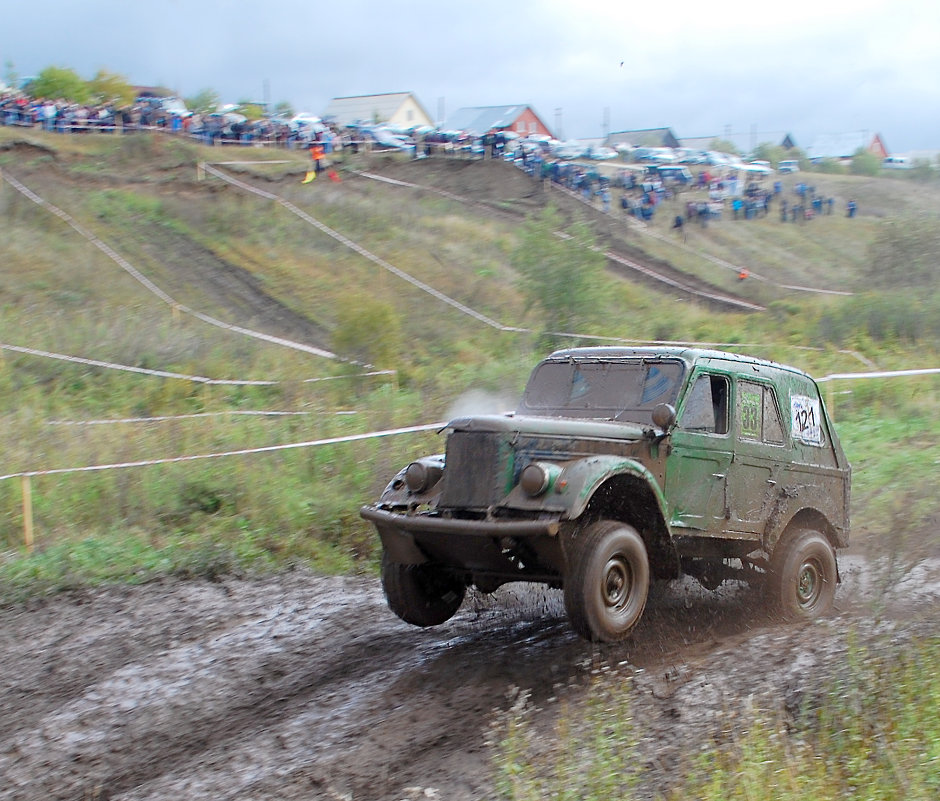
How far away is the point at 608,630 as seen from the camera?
627 cm

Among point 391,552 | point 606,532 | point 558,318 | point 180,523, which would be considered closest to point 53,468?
point 180,523

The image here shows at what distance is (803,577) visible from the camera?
812 centimetres

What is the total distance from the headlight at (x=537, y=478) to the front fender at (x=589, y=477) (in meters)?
0.06

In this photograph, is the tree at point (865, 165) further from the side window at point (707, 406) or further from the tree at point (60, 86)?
the side window at point (707, 406)

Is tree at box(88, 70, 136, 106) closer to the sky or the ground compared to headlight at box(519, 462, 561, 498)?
closer to the sky

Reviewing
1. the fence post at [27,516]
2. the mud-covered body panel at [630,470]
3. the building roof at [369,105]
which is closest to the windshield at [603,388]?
the mud-covered body panel at [630,470]

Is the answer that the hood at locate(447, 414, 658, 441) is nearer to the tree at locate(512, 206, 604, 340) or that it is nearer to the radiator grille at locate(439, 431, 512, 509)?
the radiator grille at locate(439, 431, 512, 509)

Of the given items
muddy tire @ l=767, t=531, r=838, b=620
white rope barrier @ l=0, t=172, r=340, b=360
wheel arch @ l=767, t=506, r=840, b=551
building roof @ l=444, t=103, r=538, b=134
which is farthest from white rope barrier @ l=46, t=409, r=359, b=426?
building roof @ l=444, t=103, r=538, b=134

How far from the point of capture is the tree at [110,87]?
166 ft

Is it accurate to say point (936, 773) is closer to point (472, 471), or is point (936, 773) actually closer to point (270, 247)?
point (472, 471)

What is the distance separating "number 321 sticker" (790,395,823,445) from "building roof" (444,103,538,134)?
57.8 meters

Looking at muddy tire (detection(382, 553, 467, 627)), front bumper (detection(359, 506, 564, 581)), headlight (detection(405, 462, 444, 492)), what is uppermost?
headlight (detection(405, 462, 444, 492))

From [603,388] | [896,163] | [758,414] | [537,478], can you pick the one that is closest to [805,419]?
[758,414]

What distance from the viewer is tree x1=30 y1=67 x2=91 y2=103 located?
47812 millimetres
